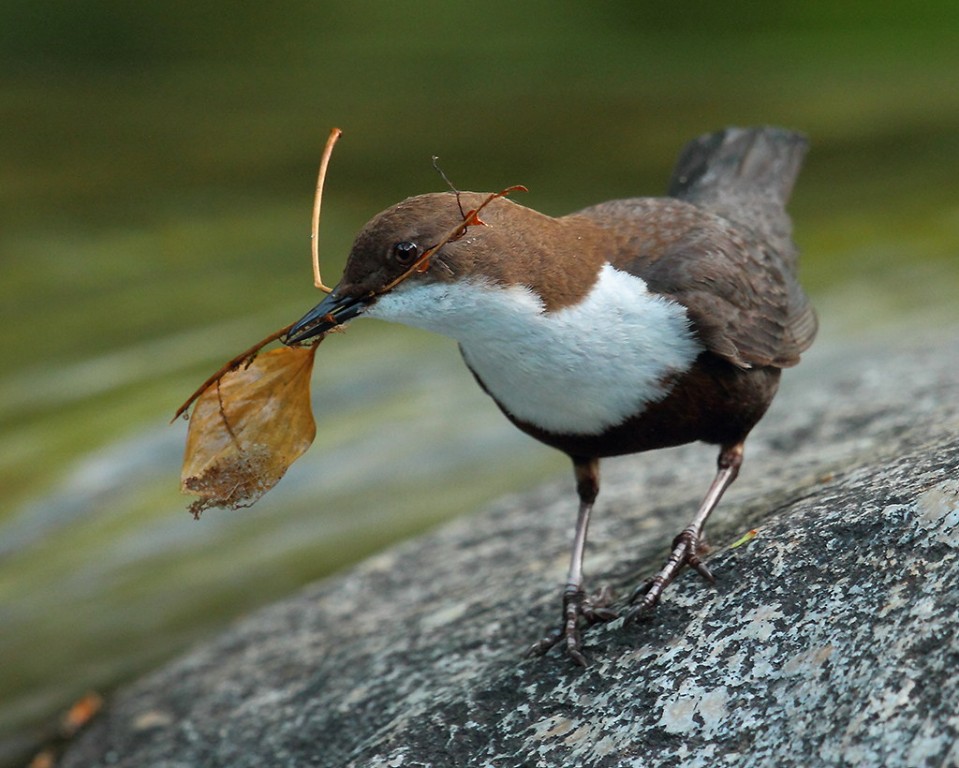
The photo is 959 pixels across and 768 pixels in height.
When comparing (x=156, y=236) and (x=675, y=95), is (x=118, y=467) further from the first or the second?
(x=675, y=95)

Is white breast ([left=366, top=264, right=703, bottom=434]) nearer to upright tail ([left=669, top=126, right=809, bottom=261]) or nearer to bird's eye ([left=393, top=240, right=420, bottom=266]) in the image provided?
bird's eye ([left=393, top=240, right=420, bottom=266])

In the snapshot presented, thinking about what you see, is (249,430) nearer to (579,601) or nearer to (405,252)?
(405,252)

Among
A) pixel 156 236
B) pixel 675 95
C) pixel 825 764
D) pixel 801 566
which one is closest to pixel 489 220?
pixel 801 566

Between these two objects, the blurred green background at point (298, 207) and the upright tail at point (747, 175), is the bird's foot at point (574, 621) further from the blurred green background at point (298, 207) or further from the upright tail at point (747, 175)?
the blurred green background at point (298, 207)

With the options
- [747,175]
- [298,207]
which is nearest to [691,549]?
[747,175]

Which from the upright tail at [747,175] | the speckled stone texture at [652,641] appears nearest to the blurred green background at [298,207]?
the speckled stone texture at [652,641]
